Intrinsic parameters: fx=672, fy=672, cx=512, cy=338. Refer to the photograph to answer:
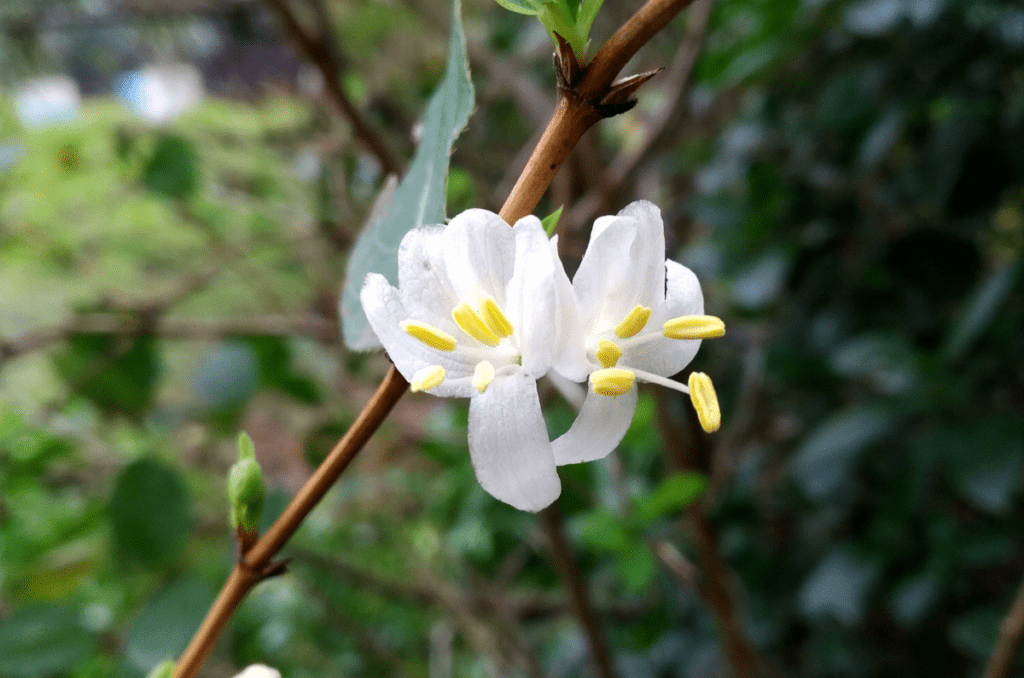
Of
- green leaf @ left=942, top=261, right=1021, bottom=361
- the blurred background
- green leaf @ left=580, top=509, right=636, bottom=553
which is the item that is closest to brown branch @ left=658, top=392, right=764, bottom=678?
the blurred background

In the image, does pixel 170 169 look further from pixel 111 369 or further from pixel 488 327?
pixel 488 327

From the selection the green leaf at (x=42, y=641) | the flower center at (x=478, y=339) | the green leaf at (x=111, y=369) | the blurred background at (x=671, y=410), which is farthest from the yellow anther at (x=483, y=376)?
the green leaf at (x=111, y=369)

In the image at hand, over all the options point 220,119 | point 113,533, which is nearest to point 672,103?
point 113,533

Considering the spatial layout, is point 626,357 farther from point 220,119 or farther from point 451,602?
point 220,119

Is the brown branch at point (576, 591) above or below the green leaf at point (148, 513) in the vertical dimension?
below

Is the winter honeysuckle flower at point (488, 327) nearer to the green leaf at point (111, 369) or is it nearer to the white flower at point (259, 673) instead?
the white flower at point (259, 673)
